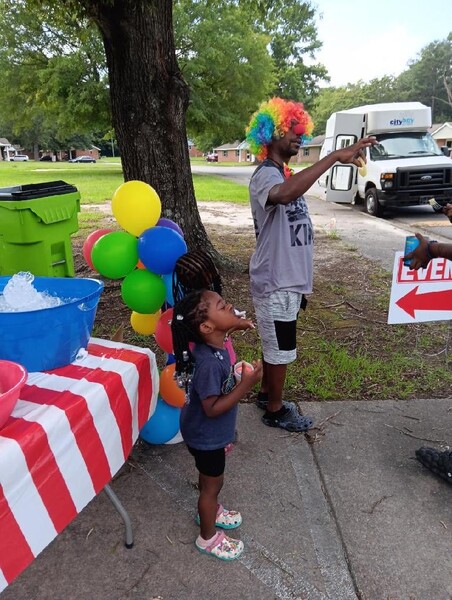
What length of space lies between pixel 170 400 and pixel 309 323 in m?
2.47

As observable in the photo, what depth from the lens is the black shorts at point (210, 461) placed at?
77.4 inches

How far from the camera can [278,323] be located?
274 cm

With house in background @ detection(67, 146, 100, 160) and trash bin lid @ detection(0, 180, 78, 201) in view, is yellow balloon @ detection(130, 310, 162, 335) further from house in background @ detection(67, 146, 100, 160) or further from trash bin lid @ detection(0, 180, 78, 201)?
house in background @ detection(67, 146, 100, 160)

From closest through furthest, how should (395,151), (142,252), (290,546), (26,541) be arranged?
1. (26,541)
2. (290,546)
3. (142,252)
4. (395,151)

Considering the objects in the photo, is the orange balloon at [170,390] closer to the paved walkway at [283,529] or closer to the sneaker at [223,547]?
the paved walkway at [283,529]

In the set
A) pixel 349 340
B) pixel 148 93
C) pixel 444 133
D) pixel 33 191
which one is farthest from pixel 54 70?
pixel 444 133

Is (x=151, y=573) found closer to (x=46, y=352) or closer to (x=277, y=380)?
(x=46, y=352)

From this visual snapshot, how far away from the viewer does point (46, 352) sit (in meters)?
1.72

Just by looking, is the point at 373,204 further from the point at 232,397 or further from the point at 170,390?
the point at 232,397

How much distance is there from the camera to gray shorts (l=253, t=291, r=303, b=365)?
269 cm

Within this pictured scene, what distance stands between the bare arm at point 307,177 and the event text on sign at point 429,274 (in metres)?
1.12

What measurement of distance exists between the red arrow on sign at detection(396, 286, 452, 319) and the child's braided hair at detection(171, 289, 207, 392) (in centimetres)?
203

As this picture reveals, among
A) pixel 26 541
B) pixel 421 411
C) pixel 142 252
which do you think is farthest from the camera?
pixel 421 411

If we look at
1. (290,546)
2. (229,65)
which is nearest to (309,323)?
(290,546)
